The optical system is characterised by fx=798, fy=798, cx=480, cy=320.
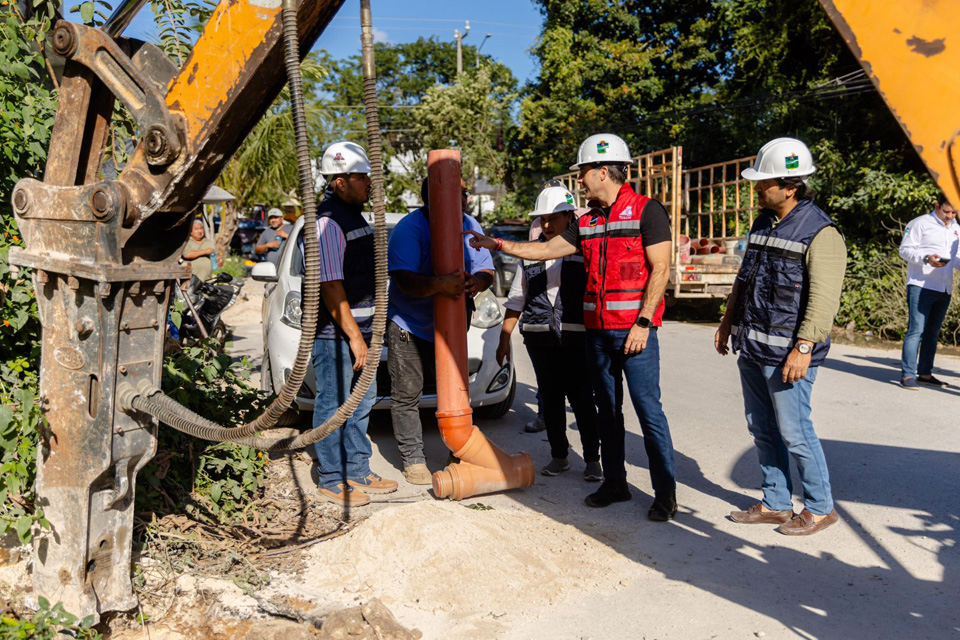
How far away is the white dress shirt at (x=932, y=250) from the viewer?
833 centimetres

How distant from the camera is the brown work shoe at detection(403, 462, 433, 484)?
5551 mm

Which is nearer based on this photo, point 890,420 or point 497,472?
point 497,472

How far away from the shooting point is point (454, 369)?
5.08 metres

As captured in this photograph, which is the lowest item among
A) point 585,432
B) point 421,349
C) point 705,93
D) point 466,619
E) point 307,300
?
point 466,619

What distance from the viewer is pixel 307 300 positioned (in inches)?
109

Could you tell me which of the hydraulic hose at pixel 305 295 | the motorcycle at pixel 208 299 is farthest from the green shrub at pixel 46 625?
the motorcycle at pixel 208 299

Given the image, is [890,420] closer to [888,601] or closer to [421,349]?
[888,601]

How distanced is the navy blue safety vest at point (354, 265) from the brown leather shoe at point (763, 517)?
101 inches

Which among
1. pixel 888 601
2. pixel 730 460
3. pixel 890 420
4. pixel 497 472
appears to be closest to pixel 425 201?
pixel 497 472

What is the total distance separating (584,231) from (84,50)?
2.94 m

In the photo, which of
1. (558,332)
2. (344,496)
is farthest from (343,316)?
(558,332)

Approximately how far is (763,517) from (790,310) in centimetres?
126

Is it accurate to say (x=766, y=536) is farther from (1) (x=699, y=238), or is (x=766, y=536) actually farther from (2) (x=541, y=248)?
(1) (x=699, y=238)

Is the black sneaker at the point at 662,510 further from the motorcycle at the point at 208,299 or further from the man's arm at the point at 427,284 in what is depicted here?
the motorcycle at the point at 208,299
